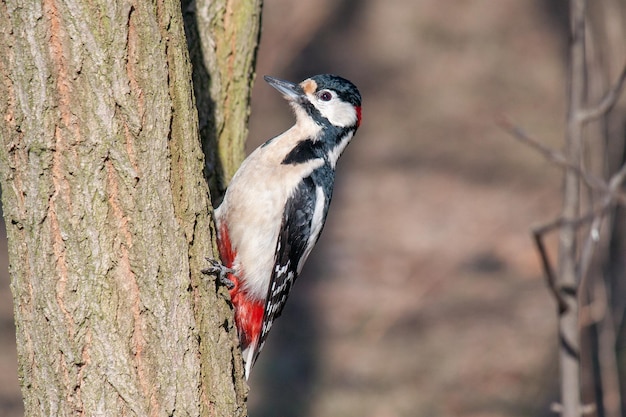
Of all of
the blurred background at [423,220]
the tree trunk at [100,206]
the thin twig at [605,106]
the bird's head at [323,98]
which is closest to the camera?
the tree trunk at [100,206]

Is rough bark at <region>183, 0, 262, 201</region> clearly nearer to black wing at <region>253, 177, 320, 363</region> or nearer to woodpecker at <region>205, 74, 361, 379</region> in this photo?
woodpecker at <region>205, 74, 361, 379</region>

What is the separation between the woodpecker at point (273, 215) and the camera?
3.29 m

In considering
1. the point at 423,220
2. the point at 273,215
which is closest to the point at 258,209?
the point at 273,215

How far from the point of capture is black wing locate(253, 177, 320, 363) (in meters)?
3.38

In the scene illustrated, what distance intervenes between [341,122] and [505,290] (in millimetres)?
3999

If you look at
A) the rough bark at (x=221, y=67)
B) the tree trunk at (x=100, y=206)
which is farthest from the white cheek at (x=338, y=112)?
the tree trunk at (x=100, y=206)

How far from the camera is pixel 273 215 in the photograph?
3355mm

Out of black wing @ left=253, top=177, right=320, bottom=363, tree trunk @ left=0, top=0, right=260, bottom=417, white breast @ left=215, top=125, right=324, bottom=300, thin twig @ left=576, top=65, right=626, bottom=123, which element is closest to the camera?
tree trunk @ left=0, top=0, right=260, bottom=417

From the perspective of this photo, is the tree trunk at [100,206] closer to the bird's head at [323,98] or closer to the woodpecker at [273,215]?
the woodpecker at [273,215]

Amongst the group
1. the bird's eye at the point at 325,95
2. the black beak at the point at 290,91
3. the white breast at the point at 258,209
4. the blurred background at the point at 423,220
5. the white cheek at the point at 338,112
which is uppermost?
the black beak at the point at 290,91

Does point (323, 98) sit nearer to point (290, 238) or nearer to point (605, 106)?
point (290, 238)

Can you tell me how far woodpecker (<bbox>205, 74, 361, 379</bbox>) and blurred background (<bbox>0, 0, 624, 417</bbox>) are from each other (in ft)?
9.29

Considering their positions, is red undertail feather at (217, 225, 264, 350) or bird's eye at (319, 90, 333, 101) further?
bird's eye at (319, 90, 333, 101)

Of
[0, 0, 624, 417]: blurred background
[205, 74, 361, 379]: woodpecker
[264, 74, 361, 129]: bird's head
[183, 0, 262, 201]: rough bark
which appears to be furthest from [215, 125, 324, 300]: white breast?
[0, 0, 624, 417]: blurred background
